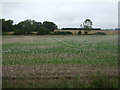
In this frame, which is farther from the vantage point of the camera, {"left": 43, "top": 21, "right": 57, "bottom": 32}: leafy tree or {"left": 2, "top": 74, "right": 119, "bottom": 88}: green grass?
{"left": 43, "top": 21, "right": 57, "bottom": 32}: leafy tree

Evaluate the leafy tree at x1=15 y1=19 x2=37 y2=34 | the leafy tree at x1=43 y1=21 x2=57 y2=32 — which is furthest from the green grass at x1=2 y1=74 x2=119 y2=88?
the leafy tree at x1=43 y1=21 x2=57 y2=32

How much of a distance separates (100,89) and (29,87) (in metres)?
1.88

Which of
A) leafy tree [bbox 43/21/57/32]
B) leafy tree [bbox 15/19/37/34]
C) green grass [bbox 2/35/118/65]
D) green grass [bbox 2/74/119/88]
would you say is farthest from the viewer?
leafy tree [bbox 43/21/57/32]

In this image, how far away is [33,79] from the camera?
18.3 feet

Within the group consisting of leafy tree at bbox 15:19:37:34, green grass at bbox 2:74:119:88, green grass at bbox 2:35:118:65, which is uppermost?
leafy tree at bbox 15:19:37:34

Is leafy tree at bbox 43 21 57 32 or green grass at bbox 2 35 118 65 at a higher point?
leafy tree at bbox 43 21 57 32

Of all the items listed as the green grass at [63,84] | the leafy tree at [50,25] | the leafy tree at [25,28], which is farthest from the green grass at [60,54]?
the leafy tree at [50,25]

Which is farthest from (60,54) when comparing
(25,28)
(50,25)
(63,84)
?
(50,25)

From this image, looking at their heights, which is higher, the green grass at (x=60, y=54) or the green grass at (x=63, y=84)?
the green grass at (x=60, y=54)

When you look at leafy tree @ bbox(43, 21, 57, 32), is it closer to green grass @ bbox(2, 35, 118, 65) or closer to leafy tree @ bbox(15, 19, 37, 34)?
leafy tree @ bbox(15, 19, 37, 34)

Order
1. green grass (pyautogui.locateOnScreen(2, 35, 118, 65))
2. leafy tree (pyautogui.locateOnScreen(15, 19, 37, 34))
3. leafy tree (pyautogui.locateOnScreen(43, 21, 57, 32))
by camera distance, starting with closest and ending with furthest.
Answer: green grass (pyautogui.locateOnScreen(2, 35, 118, 65))
leafy tree (pyautogui.locateOnScreen(15, 19, 37, 34))
leafy tree (pyautogui.locateOnScreen(43, 21, 57, 32))

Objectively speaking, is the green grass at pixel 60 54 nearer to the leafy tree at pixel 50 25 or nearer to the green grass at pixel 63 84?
the green grass at pixel 63 84

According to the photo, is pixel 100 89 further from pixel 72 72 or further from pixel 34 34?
pixel 34 34

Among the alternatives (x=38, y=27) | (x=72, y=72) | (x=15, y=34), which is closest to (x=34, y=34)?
(x=38, y=27)
